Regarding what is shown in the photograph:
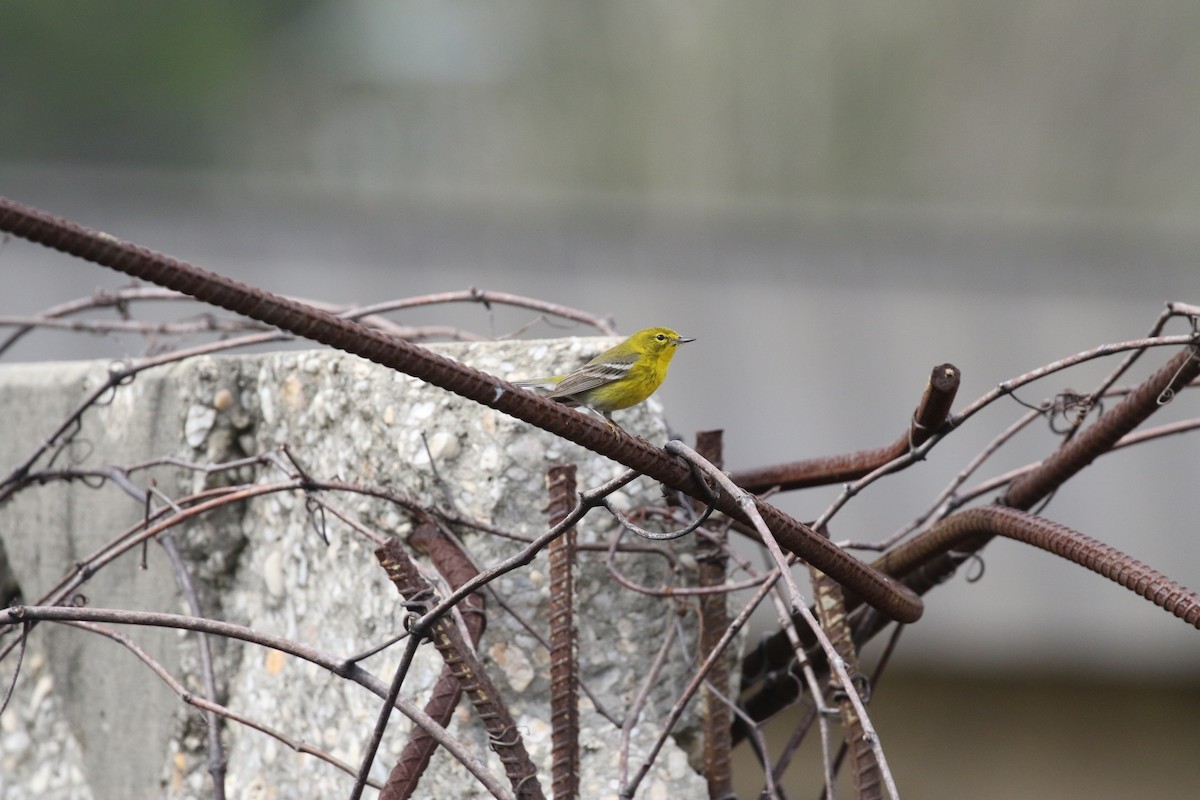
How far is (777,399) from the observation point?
20.1 ft

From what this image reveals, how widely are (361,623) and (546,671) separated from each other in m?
0.33

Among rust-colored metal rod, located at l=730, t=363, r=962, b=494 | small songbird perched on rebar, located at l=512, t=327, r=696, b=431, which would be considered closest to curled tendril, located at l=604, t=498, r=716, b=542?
rust-colored metal rod, located at l=730, t=363, r=962, b=494

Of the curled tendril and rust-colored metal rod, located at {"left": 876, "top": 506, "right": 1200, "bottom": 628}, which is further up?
rust-colored metal rod, located at {"left": 876, "top": 506, "right": 1200, "bottom": 628}

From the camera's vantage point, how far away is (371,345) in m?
1.28

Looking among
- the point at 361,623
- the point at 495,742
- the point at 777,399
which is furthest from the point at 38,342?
the point at 495,742

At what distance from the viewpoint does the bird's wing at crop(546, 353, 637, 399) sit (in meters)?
2.19

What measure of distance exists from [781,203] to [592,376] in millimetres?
7998

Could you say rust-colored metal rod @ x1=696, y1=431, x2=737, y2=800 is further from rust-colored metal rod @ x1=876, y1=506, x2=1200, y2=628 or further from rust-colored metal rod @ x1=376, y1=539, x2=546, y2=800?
rust-colored metal rod @ x1=376, y1=539, x2=546, y2=800

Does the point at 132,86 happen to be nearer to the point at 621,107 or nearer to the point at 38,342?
the point at 621,107

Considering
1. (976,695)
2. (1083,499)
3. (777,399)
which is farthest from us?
(777,399)

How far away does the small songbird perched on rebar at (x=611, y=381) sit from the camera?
2182 millimetres

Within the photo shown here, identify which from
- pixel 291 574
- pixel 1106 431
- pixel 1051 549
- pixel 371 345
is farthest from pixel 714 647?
pixel 371 345

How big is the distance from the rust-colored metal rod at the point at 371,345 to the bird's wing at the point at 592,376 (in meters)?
0.70

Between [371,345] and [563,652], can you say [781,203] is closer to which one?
[563,652]
